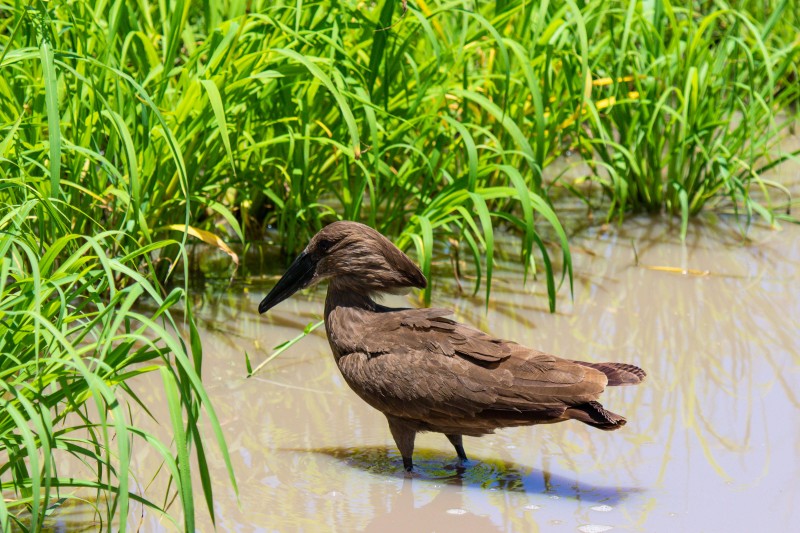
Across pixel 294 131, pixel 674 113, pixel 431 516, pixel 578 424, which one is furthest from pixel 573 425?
pixel 674 113

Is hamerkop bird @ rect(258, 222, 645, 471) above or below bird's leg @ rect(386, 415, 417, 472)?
above

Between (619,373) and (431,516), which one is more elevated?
(619,373)

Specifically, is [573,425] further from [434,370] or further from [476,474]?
[434,370]

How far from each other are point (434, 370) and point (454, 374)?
0.19ft

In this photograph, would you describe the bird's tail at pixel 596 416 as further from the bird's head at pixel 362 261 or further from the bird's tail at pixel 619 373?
the bird's head at pixel 362 261

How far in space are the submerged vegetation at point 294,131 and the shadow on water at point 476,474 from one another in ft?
1.46

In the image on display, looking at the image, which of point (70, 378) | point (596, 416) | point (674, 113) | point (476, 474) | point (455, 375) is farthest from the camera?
point (674, 113)

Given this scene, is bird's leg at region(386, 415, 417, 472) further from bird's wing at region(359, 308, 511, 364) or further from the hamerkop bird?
bird's wing at region(359, 308, 511, 364)

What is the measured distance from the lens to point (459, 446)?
338 centimetres

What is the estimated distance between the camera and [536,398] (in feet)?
10.3

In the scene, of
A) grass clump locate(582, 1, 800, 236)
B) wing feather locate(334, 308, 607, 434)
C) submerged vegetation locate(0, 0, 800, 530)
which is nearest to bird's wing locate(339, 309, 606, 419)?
wing feather locate(334, 308, 607, 434)

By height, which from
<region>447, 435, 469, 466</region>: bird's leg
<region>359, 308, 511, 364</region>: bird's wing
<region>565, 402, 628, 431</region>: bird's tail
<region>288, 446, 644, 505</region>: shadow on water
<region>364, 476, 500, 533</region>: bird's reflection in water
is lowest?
<region>364, 476, 500, 533</region>: bird's reflection in water

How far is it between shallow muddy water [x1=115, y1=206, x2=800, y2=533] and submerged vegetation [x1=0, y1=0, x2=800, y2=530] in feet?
0.62

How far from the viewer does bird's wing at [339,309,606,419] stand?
3135mm
